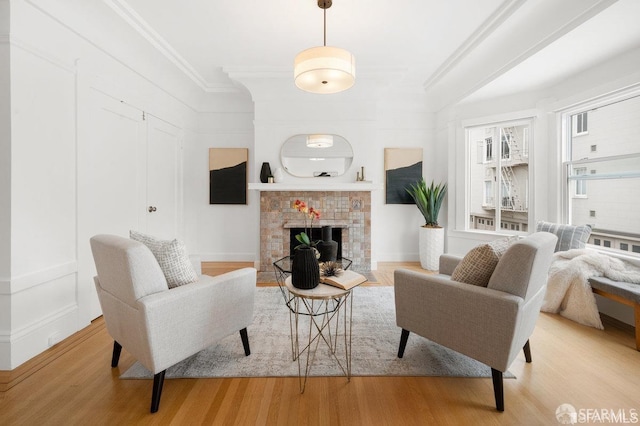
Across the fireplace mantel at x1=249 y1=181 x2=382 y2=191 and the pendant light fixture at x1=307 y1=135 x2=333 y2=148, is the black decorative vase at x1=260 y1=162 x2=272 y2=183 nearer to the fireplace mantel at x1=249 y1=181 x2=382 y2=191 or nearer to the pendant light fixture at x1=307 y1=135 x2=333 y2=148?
the fireplace mantel at x1=249 y1=181 x2=382 y2=191

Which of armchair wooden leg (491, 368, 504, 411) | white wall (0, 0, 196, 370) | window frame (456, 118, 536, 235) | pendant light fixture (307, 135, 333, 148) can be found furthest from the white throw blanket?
white wall (0, 0, 196, 370)

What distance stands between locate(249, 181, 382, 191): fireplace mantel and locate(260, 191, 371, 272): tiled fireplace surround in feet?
Result: 0.42

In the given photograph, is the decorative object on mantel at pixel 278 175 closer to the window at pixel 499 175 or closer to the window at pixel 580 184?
the window at pixel 499 175

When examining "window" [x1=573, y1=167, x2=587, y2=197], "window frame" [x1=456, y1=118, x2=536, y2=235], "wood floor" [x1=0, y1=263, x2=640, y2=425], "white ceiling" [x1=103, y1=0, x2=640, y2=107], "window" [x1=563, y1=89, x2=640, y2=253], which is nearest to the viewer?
"wood floor" [x1=0, y1=263, x2=640, y2=425]

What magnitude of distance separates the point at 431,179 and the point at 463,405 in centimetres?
392

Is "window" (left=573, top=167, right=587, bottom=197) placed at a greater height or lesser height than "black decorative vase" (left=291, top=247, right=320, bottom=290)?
greater

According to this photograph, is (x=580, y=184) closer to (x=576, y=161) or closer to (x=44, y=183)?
(x=576, y=161)

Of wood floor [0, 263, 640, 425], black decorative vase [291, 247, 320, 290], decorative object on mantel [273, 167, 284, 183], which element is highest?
decorative object on mantel [273, 167, 284, 183]

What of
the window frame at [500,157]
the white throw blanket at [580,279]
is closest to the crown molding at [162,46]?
the window frame at [500,157]

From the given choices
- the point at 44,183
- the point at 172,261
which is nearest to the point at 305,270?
the point at 172,261

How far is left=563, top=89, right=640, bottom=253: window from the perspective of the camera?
274 cm

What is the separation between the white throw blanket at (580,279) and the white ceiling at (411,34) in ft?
6.64

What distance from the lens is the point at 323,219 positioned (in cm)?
431

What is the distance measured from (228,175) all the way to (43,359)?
3.37 meters
